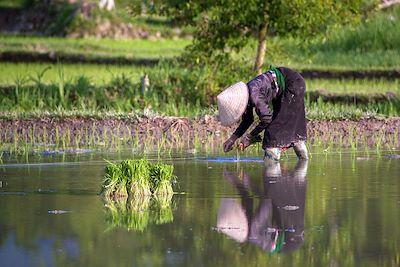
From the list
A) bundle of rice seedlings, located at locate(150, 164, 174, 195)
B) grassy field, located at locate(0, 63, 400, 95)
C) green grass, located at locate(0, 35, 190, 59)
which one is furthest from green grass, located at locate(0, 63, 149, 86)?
bundle of rice seedlings, located at locate(150, 164, 174, 195)

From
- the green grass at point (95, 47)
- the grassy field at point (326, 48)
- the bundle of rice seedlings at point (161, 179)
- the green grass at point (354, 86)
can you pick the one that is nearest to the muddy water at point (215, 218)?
the bundle of rice seedlings at point (161, 179)

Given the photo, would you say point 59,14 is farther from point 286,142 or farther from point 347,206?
point 347,206

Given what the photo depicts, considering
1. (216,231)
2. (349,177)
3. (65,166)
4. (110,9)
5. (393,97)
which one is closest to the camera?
(216,231)

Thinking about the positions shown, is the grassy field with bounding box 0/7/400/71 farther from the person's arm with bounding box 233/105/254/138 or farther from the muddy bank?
the person's arm with bounding box 233/105/254/138

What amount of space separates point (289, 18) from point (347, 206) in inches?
327

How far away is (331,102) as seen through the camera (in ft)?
61.7

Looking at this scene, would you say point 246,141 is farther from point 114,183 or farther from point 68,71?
point 68,71

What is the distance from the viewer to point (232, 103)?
38.4 ft

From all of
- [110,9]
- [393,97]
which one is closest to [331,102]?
[393,97]

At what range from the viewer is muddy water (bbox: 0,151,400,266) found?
741cm

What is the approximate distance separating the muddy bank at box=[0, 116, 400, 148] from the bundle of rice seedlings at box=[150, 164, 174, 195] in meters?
4.46

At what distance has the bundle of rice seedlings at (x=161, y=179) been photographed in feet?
31.8

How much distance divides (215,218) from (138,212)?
2.17 ft

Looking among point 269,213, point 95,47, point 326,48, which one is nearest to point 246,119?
point 269,213
